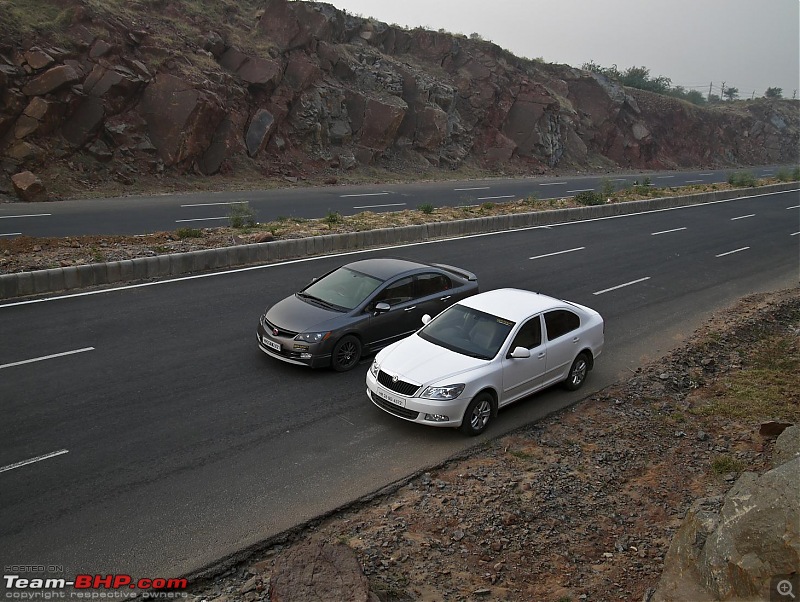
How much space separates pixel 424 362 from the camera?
31.6 feet

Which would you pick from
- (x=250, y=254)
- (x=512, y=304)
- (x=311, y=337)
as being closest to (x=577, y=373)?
(x=512, y=304)

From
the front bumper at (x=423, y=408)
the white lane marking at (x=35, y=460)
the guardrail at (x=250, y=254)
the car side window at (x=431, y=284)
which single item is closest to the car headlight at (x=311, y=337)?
the front bumper at (x=423, y=408)

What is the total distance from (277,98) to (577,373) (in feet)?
105

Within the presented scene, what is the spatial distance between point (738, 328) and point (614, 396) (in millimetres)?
5418

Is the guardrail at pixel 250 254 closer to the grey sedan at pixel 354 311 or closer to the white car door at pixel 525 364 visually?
the grey sedan at pixel 354 311

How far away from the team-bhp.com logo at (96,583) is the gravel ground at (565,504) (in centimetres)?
26

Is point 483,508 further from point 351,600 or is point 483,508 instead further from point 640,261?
point 640,261

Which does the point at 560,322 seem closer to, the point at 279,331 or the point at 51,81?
the point at 279,331

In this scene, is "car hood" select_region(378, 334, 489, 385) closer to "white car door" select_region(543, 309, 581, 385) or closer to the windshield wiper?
"white car door" select_region(543, 309, 581, 385)

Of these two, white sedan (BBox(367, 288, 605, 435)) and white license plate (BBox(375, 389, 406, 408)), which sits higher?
white sedan (BBox(367, 288, 605, 435))

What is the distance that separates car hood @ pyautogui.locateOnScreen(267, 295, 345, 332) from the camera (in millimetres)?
10977

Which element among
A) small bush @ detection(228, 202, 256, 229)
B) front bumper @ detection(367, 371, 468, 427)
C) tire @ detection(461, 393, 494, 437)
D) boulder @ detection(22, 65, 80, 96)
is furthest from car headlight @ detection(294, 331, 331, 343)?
boulder @ detection(22, 65, 80, 96)

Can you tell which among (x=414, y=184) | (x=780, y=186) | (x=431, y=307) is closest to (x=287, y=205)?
(x=414, y=184)

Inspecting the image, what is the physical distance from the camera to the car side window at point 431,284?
12430mm
